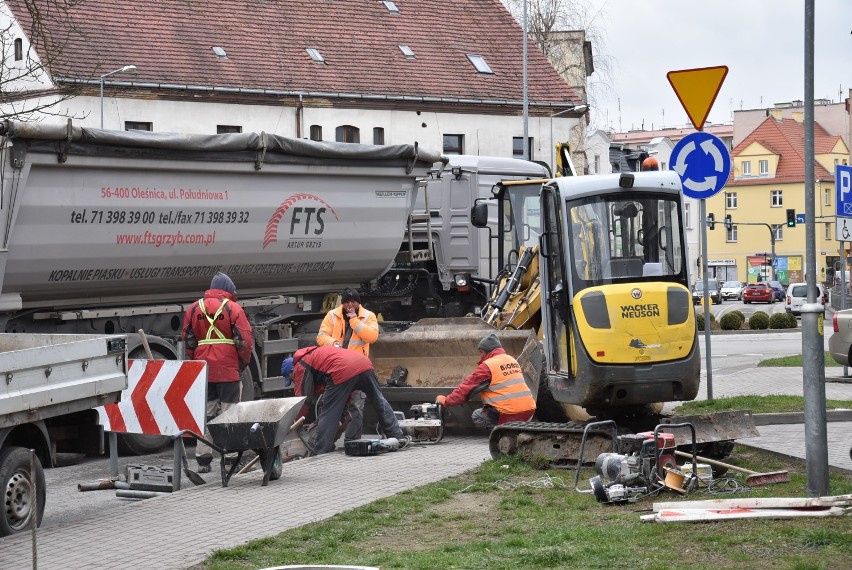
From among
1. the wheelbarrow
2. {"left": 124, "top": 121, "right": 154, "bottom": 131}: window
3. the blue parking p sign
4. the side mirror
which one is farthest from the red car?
the wheelbarrow

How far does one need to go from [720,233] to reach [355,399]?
3565 inches

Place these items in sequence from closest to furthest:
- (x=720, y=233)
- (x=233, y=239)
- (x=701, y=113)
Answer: (x=701, y=113) < (x=233, y=239) < (x=720, y=233)

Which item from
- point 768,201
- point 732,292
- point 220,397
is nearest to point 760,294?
point 732,292

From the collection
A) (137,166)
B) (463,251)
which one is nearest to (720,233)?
(463,251)

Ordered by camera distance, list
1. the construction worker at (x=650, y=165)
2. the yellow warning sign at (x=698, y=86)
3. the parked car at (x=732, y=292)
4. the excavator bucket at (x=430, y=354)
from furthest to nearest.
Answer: the parked car at (x=732, y=292)
the excavator bucket at (x=430, y=354)
the construction worker at (x=650, y=165)
the yellow warning sign at (x=698, y=86)

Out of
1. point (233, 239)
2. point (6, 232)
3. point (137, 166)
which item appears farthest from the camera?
point (233, 239)

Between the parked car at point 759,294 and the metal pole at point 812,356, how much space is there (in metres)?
65.9

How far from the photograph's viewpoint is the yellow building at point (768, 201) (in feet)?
317

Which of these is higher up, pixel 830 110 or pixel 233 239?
pixel 830 110

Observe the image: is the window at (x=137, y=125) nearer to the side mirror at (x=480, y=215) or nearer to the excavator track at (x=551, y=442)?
the side mirror at (x=480, y=215)

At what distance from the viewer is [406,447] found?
44.7ft

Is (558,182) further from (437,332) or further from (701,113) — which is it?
(437,332)

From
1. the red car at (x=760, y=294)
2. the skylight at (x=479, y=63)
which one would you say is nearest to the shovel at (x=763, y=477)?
the skylight at (x=479, y=63)

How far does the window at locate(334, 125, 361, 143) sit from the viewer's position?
44906 mm
